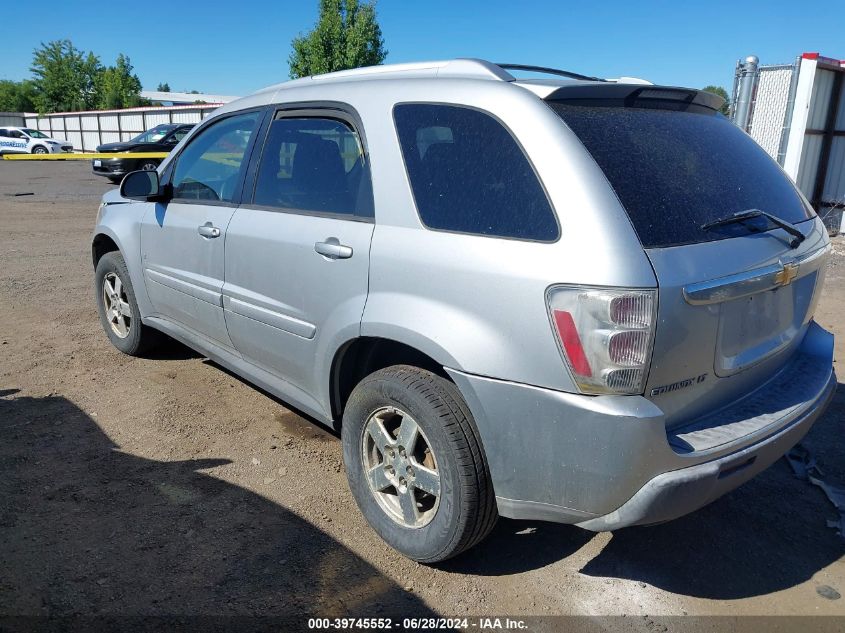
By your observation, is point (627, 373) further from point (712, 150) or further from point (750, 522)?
point (750, 522)

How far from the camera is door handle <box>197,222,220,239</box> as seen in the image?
364 cm

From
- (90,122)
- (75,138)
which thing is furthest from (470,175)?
(75,138)

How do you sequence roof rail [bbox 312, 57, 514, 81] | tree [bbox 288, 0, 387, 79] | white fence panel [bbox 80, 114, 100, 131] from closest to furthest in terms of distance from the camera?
roof rail [bbox 312, 57, 514, 81], tree [bbox 288, 0, 387, 79], white fence panel [bbox 80, 114, 100, 131]

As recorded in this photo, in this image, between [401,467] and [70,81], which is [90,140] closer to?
[70,81]

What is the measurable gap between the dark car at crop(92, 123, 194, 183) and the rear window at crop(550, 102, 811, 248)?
18095 mm

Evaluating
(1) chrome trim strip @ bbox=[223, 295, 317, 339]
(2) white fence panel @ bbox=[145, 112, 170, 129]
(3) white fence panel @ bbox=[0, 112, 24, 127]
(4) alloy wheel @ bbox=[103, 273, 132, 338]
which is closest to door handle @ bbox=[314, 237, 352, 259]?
(1) chrome trim strip @ bbox=[223, 295, 317, 339]

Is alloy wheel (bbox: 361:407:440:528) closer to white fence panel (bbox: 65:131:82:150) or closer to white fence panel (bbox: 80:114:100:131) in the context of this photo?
white fence panel (bbox: 80:114:100:131)

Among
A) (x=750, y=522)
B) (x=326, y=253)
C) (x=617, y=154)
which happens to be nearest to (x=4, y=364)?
(x=326, y=253)

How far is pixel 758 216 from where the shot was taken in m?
2.54

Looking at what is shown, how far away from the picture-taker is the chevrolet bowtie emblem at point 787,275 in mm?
2480

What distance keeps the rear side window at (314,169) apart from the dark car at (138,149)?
16636mm

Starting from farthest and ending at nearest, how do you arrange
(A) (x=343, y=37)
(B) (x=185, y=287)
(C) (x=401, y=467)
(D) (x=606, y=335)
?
1. (A) (x=343, y=37)
2. (B) (x=185, y=287)
3. (C) (x=401, y=467)
4. (D) (x=606, y=335)

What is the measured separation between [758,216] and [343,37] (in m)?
33.2

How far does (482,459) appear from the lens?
2.44m
